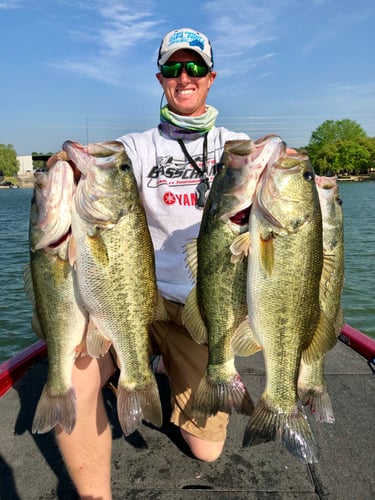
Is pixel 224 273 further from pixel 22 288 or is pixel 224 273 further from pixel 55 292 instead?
pixel 22 288

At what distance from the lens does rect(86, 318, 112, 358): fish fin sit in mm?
2730

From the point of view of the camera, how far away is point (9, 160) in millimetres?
133125

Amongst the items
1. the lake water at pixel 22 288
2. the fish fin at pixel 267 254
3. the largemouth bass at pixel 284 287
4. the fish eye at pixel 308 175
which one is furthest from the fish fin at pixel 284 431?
the lake water at pixel 22 288

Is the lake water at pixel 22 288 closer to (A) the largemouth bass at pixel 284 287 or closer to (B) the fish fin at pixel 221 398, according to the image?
(B) the fish fin at pixel 221 398

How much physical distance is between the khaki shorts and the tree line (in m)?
88.8

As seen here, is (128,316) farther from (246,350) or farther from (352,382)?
(352,382)

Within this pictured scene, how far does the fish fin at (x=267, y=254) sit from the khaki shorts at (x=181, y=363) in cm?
125

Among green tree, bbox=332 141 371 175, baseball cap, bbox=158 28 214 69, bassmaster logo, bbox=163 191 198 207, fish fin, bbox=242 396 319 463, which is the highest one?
green tree, bbox=332 141 371 175

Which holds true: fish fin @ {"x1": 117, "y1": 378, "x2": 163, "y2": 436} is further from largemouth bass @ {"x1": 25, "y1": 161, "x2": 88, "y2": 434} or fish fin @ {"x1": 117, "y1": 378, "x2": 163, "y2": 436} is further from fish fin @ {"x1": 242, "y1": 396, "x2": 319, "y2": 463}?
fish fin @ {"x1": 242, "y1": 396, "x2": 319, "y2": 463}

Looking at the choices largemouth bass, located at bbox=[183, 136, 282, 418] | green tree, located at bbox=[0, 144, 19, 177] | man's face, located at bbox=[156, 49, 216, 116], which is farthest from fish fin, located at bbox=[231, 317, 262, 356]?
green tree, located at bbox=[0, 144, 19, 177]

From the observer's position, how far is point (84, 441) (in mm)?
2928

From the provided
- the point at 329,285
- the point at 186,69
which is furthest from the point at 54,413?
the point at 186,69

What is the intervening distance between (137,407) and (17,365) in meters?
2.49

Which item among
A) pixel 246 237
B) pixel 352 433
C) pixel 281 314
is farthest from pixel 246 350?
pixel 352 433
